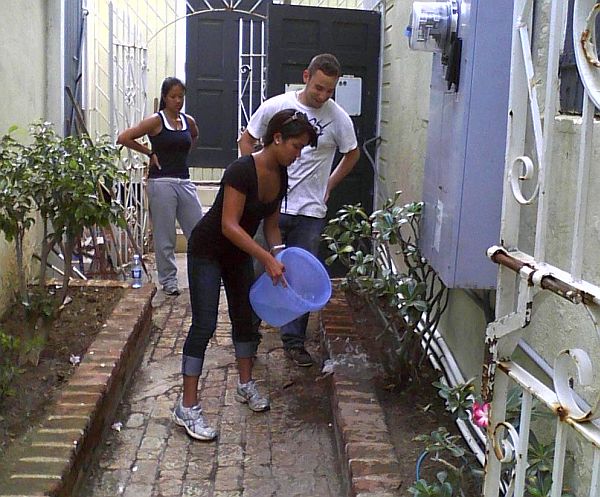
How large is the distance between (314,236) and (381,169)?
1954 mm

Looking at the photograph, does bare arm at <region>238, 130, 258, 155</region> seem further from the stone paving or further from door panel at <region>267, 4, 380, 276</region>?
door panel at <region>267, 4, 380, 276</region>

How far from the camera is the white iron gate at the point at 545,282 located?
151 centimetres

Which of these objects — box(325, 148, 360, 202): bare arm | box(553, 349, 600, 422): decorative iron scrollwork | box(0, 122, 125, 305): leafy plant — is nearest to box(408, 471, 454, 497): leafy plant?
box(553, 349, 600, 422): decorative iron scrollwork

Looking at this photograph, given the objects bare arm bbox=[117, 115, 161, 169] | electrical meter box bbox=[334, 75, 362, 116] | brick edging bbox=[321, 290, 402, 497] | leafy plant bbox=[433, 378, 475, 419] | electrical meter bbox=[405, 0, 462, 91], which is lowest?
brick edging bbox=[321, 290, 402, 497]

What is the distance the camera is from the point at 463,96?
3.00 m

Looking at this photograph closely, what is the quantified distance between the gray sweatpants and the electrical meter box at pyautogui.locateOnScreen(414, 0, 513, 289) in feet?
10.3

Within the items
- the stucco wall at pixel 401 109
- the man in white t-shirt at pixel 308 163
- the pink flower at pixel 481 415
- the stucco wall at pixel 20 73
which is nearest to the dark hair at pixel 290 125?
the man in white t-shirt at pixel 308 163

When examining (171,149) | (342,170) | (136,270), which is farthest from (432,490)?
(136,270)

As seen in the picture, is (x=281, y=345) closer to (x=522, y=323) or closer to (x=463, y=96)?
(x=463, y=96)

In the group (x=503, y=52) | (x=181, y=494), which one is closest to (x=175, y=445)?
(x=181, y=494)

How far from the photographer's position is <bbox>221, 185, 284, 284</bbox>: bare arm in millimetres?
3420

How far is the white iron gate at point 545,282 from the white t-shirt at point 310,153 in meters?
2.25

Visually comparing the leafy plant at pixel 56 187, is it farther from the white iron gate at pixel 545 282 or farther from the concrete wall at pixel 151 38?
the concrete wall at pixel 151 38

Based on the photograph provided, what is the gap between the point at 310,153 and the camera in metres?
4.55
